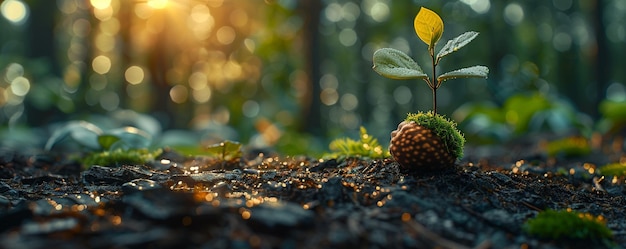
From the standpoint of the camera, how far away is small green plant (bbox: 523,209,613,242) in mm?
2559

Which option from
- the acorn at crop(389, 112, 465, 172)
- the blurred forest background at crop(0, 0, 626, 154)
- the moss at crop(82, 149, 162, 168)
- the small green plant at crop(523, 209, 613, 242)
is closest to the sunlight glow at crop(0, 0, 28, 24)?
the blurred forest background at crop(0, 0, 626, 154)

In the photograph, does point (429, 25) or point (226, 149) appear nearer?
point (429, 25)

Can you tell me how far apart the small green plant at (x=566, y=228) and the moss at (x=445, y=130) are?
784mm

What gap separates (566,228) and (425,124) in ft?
3.59

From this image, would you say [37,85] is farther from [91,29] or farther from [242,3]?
[91,29]

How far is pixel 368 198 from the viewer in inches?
113

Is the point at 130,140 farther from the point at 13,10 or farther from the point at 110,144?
the point at 13,10

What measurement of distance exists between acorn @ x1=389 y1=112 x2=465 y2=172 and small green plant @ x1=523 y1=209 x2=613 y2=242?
755mm

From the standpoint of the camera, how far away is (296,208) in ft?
7.97

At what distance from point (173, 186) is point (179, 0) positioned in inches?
161

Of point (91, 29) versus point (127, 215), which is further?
point (91, 29)

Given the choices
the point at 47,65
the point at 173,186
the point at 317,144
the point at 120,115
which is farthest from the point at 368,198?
the point at 47,65

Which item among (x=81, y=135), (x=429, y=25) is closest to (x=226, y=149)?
(x=429, y=25)

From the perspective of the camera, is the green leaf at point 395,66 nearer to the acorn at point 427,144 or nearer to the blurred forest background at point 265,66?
the acorn at point 427,144
